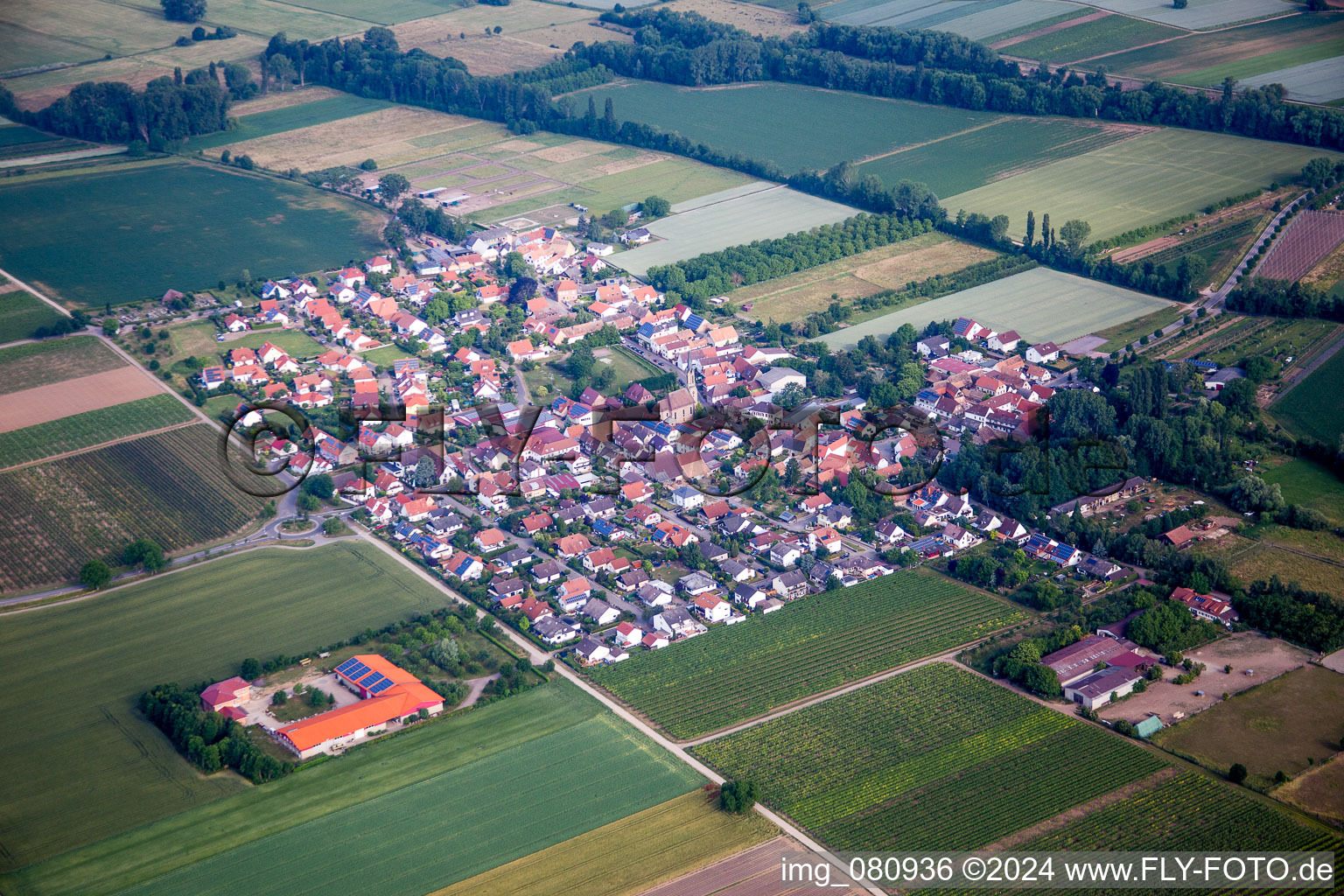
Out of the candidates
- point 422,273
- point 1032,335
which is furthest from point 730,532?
point 422,273

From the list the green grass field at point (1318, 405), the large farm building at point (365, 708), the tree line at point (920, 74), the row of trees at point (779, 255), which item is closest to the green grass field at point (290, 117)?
the tree line at point (920, 74)

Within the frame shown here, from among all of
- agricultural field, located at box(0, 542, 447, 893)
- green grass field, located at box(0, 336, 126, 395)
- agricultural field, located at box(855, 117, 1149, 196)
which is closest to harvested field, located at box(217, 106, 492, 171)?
green grass field, located at box(0, 336, 126, 395)

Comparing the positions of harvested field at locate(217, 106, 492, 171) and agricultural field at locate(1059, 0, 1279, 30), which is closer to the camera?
harvested field at locate(217, 106, 492, 171)

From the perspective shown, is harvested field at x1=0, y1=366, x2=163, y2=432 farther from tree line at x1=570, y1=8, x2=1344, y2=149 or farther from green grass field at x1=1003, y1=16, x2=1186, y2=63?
green grass field at x1=1003, y1=16, x2=1186, y2=63

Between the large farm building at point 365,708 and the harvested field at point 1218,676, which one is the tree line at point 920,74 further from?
the large farm building at point 365,708

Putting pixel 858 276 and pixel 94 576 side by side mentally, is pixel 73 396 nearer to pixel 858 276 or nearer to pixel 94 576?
pixel 94 576
